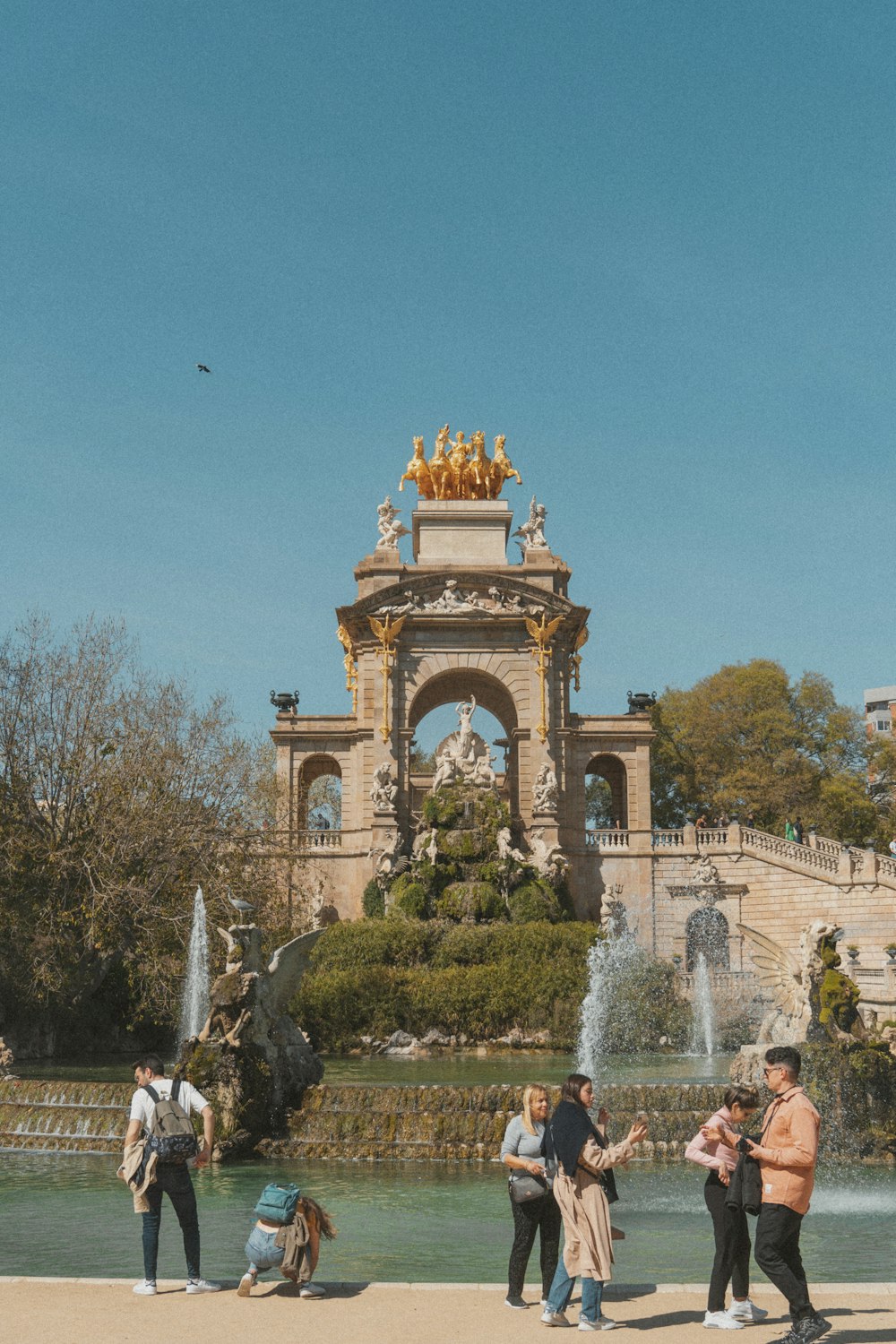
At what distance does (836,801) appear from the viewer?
57938mm

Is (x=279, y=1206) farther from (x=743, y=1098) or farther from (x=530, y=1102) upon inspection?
(x=743, y=1098)

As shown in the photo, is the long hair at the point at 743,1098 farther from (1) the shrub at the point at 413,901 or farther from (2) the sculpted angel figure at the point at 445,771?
(2) the sculpted angel figure at the point at 445,771

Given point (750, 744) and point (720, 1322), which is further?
point (750, 744)

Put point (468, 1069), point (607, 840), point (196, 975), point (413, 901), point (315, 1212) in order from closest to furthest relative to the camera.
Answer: point (315, 1212)
point (468, 1069)
point (196, 975)
point (413, 901)
point (607, 840)

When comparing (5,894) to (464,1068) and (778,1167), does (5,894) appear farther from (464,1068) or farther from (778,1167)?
(778,1167)

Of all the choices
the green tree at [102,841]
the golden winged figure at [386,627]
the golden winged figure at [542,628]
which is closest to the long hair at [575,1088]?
the green tree at [102,841]

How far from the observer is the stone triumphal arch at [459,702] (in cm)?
4788

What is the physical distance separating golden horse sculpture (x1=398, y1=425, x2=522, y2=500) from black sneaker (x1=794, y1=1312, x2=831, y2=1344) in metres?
46.4

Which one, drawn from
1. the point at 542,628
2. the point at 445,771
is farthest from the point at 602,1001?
the point at 542,628

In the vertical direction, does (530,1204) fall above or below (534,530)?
below

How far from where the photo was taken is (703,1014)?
117 feet

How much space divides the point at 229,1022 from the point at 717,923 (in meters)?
30.6

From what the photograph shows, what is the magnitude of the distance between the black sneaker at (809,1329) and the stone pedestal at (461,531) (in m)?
44.9

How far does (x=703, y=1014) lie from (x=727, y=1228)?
2734 cm
